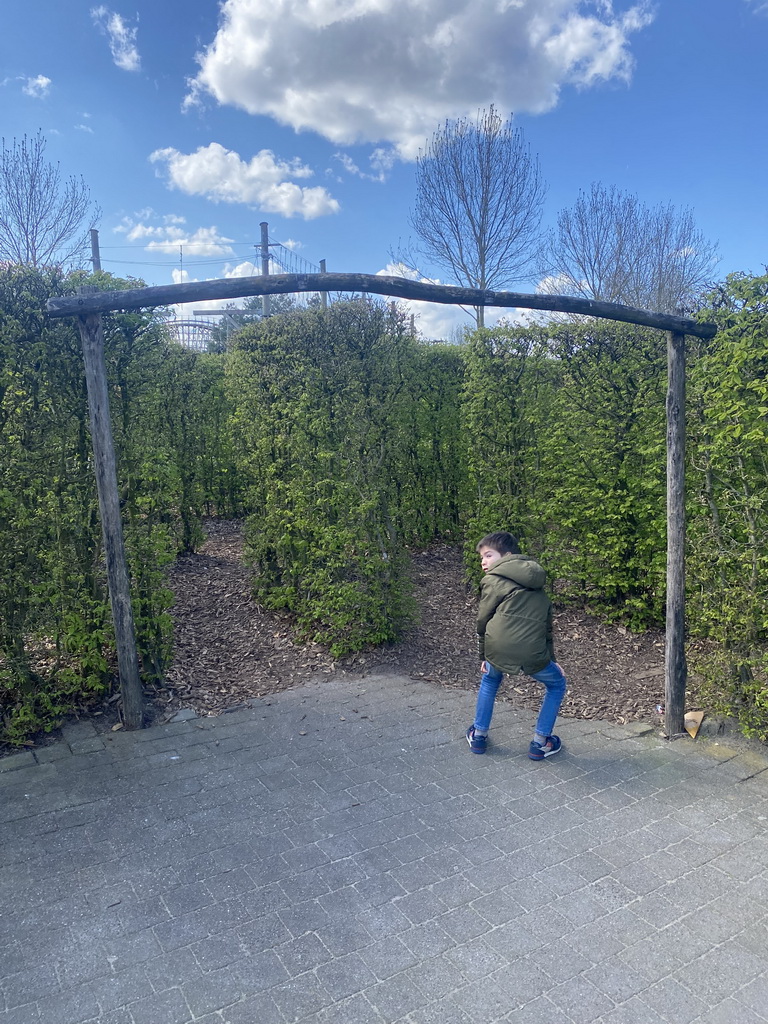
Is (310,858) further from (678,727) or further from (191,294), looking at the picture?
(191,294)

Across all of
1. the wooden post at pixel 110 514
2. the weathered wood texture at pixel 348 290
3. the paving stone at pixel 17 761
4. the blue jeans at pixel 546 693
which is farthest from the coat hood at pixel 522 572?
the paving stone at pixel 17 761

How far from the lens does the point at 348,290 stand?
424 cm

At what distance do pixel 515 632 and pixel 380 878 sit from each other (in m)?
1.52

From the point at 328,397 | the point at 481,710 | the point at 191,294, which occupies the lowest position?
the point at 481,710

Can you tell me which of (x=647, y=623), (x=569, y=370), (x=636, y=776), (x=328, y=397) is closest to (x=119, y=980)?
(x=636, y=776)

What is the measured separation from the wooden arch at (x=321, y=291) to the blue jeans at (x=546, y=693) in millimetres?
914

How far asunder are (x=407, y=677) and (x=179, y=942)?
302 centimetres

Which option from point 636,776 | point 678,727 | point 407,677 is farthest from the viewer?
point 407,677

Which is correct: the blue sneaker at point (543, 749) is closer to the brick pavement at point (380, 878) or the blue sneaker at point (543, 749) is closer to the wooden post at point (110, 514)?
the brick pavement at point (380, 878)

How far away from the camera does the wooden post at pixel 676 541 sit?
177 inches

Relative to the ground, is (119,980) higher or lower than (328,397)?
lower

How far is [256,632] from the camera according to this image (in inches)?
257

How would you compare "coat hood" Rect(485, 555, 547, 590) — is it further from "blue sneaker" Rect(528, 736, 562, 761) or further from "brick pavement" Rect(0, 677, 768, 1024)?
"brick pavement" Rect(0, 677, 768, 1024)

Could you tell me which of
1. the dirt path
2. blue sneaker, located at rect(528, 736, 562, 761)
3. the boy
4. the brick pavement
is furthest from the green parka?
the dirt path
